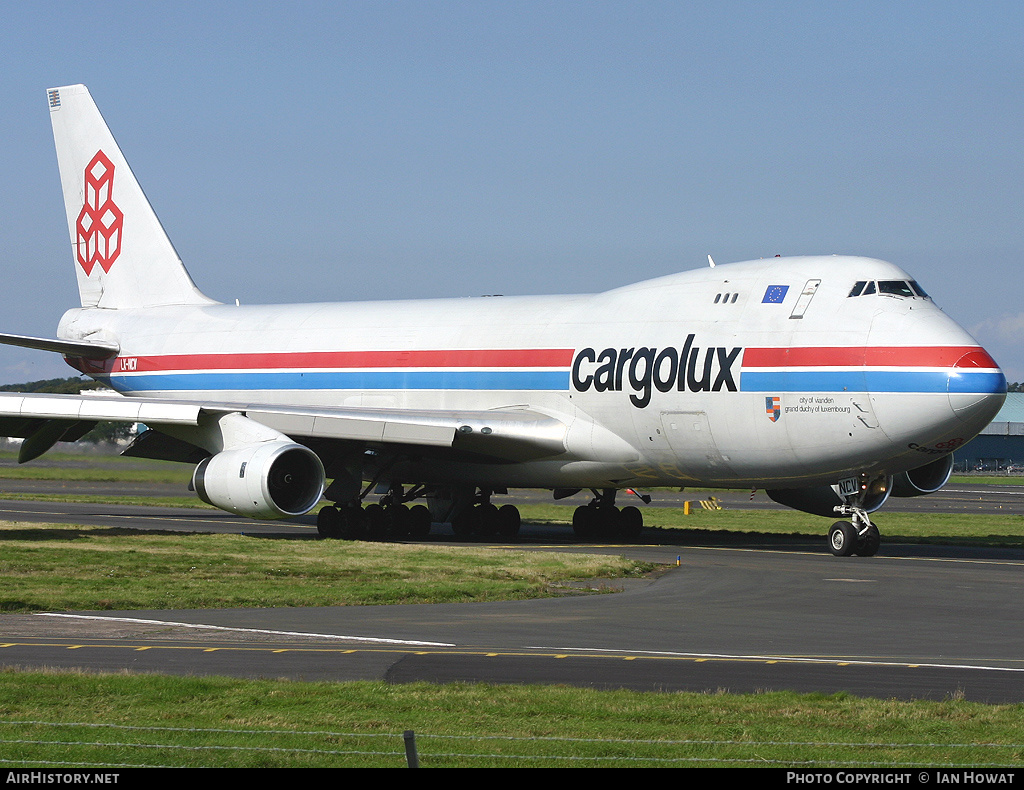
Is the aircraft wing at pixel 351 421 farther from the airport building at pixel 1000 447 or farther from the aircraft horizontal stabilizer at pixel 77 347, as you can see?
the airport building at pixel 1000 447

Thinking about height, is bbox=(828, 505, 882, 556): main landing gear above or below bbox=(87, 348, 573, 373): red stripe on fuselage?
below

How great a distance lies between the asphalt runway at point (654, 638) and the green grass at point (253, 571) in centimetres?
87

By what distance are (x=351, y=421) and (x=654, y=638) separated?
15.4 m

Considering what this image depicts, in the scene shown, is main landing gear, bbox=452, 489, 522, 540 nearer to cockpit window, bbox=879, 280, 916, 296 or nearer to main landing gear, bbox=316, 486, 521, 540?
main landing gear, bbox=316, 486, 521, 540

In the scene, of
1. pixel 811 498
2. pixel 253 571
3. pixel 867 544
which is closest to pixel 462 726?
pixel 253 571

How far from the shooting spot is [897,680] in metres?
12.6

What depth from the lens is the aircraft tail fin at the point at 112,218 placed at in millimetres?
41656

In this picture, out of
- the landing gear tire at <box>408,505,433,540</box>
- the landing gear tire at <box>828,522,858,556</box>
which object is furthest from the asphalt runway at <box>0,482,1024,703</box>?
the landing gear tire at <box>408,505,433,540</box>

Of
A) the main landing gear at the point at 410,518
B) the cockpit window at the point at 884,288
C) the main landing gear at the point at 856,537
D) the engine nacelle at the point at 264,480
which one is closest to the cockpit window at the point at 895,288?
the cockpit window at the point at 884,288

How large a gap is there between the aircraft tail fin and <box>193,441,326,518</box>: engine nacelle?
44.4ft

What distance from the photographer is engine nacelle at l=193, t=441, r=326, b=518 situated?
28.1m

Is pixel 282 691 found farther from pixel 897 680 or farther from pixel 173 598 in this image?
pixel 173 598

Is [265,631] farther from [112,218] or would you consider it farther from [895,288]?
[112,218]
